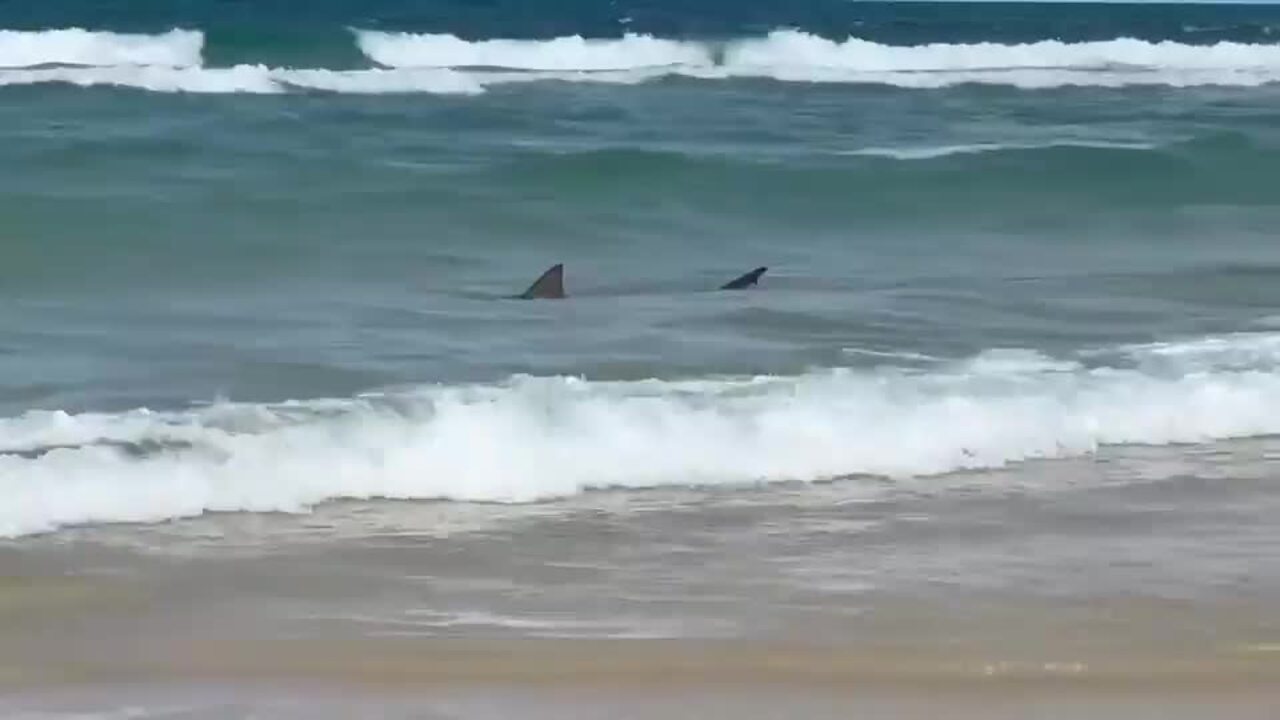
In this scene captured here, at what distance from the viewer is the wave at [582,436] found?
19.9 feet

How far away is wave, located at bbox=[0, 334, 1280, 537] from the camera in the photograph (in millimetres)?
6055

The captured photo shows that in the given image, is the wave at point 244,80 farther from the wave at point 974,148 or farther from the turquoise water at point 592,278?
the wave at point 974,148

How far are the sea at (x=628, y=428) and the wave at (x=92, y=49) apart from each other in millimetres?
9258

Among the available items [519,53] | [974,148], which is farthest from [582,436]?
[519,53]

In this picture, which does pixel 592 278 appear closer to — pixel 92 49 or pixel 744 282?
pixel 744 282

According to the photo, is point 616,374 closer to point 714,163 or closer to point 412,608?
point 412,608

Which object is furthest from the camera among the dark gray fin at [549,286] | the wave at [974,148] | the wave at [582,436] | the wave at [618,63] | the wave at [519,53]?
the wave at [519,53]

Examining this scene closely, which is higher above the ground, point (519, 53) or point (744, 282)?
point (519, 53)

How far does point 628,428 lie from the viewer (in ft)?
22.4

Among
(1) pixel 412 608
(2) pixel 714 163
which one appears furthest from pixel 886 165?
(1) pixel 412 608

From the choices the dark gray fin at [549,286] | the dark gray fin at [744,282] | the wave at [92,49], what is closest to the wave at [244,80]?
the wave at [92,49]

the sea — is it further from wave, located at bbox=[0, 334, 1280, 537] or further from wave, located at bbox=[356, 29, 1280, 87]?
wave, located at bbox=[356, 29, 1280, 87]

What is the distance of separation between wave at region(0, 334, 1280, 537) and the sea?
0.02 metres

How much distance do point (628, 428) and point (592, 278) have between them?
14.5 feet
